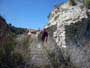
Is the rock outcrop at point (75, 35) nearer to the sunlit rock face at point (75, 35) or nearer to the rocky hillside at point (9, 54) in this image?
the sunlit rock face at point (75, 35)

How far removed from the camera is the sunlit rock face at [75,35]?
12.8 m

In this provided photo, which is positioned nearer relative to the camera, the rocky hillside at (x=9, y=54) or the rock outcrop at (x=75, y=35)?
the rocky hillside at (x=9, y=54)

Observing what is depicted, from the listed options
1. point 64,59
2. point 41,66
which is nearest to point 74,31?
point 64,59

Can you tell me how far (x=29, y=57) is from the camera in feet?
37.7

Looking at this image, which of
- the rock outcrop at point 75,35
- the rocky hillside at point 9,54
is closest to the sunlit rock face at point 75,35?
the rock outcrop at point 75,35

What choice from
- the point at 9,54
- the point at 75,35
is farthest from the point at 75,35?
the point at 9,54

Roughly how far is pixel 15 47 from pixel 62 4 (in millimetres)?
8066

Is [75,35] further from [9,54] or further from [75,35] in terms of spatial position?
[9,54]

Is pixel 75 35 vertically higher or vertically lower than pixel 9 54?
higher

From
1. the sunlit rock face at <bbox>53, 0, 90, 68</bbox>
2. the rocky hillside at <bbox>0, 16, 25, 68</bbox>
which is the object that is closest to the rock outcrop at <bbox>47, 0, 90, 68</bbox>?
the sunlit rock face at <bbox>53, 0, 90, 68</bbox>

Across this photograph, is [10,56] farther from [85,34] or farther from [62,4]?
[62,4]

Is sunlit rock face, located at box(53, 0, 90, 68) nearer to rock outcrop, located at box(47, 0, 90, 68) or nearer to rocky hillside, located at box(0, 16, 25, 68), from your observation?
rock outcrop, located at box(47, 0, 90, 68)

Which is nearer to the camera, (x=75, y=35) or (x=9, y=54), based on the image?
(x=9, y=54)

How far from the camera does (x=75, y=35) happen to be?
14359mm
